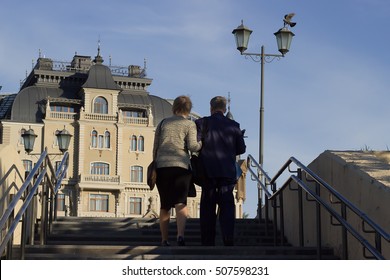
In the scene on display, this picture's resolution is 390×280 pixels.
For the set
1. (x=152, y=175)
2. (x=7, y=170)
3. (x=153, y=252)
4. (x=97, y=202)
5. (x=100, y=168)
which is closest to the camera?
(x=153, y=252)

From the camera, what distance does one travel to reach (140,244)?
930cm

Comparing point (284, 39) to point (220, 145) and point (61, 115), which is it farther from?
point (61, 115)

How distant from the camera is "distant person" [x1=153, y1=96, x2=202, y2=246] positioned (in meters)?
8.56

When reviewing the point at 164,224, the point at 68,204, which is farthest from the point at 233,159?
the point at 68,204

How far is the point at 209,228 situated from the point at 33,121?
8013 centimetres

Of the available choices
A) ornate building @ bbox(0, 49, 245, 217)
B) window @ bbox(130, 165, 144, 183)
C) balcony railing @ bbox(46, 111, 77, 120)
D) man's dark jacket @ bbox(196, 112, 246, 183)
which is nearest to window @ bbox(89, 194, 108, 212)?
ornate building @ bbox(0, 49, 245, 217)

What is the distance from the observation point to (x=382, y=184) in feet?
24.4

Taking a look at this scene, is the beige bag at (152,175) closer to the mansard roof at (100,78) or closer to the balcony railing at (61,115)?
the balcony railing at (61,115)

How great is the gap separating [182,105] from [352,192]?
6.04 ft

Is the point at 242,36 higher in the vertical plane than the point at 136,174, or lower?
lower

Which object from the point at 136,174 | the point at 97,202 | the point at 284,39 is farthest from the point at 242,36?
the point at 136,174

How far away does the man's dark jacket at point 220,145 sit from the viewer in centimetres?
888

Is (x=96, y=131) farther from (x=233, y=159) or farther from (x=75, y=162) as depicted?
(x=233, y=159)

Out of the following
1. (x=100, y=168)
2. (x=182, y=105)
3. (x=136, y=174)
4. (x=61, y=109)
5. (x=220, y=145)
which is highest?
(x=61, y=109)
